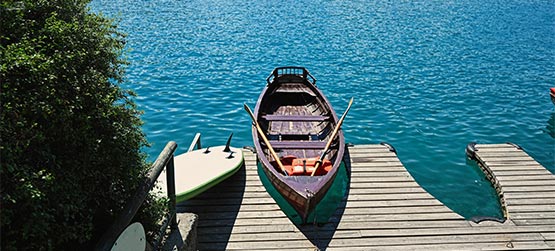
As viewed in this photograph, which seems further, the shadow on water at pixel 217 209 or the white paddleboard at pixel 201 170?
the white paddleboard at pixel 201 170

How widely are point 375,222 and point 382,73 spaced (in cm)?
1259

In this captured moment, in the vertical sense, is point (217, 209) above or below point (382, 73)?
above

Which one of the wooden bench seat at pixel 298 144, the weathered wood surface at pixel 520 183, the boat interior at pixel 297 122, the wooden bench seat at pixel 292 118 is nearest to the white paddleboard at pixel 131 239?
the boat interior at pixel 297 122

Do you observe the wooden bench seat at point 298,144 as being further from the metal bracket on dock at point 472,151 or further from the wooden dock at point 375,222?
the metal bracket on dock at point 472,151

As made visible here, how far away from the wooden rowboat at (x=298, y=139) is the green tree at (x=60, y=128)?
3.52 metres

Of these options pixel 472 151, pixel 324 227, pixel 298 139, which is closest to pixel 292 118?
pixel 298 139

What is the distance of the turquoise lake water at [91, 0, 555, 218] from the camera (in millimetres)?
12602

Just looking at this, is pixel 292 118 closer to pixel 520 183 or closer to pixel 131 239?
pixel 520 183

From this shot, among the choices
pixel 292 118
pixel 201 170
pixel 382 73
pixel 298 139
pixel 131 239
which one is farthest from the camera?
pixel 382 73

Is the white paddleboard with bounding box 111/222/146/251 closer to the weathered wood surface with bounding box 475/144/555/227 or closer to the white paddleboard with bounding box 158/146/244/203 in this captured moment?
the white paddleboard with bounding box 158/146/244/203

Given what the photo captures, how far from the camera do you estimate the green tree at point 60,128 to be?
8.89 ft

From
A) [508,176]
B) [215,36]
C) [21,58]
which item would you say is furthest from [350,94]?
[21,58]

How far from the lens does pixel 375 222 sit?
23.7 feet

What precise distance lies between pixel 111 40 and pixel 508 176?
8.36 meters
